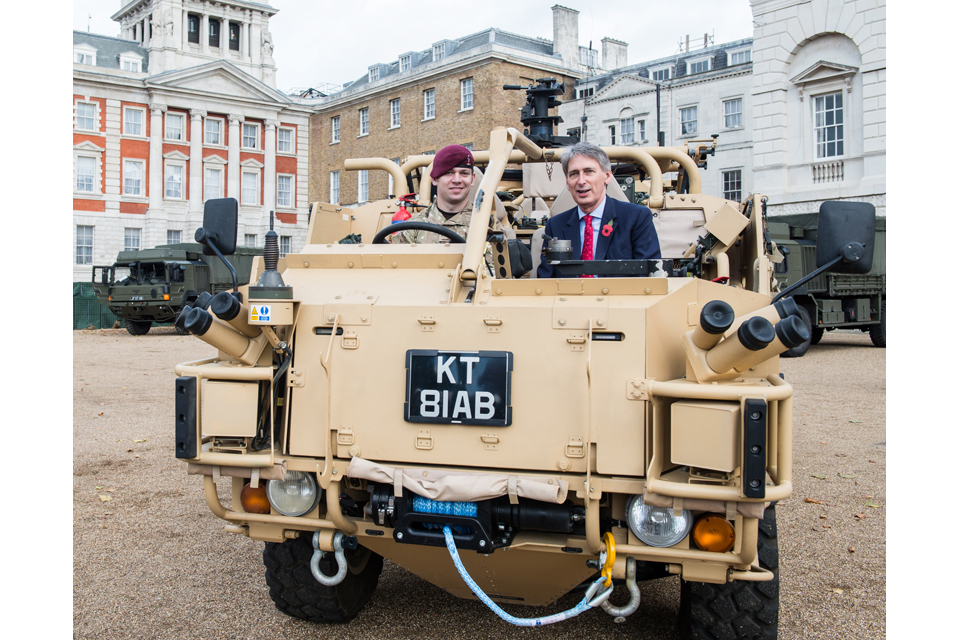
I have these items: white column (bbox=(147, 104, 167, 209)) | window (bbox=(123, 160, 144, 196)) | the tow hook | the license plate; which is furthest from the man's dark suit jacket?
window (bbox=(123, 160, 144, 196))

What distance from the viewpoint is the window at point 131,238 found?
143 ft

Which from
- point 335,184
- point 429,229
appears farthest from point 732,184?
point 429,229

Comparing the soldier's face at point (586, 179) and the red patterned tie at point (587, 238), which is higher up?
the soldier's face at point (586, 179)

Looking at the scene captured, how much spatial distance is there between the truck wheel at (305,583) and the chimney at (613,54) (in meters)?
40.1

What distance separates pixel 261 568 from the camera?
4715 mm

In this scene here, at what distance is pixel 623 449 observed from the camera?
3.06 m

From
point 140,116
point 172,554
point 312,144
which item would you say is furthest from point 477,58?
point 172,554

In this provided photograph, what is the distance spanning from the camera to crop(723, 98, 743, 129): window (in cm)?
3173

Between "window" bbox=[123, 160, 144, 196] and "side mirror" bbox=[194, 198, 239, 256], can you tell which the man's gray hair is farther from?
"window" bbox=[123, 160, 144, 196]

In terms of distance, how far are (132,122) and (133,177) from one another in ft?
9.16

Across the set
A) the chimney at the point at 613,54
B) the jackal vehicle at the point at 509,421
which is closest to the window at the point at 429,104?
the chimney at the point at 613,54

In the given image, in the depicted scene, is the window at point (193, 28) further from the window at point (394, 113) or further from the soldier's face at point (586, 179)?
the soldier's face at point (586, 179)

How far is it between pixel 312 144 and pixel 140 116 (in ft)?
30.2

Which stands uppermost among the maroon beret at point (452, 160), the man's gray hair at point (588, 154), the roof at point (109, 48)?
the roof at point (109, 48)
